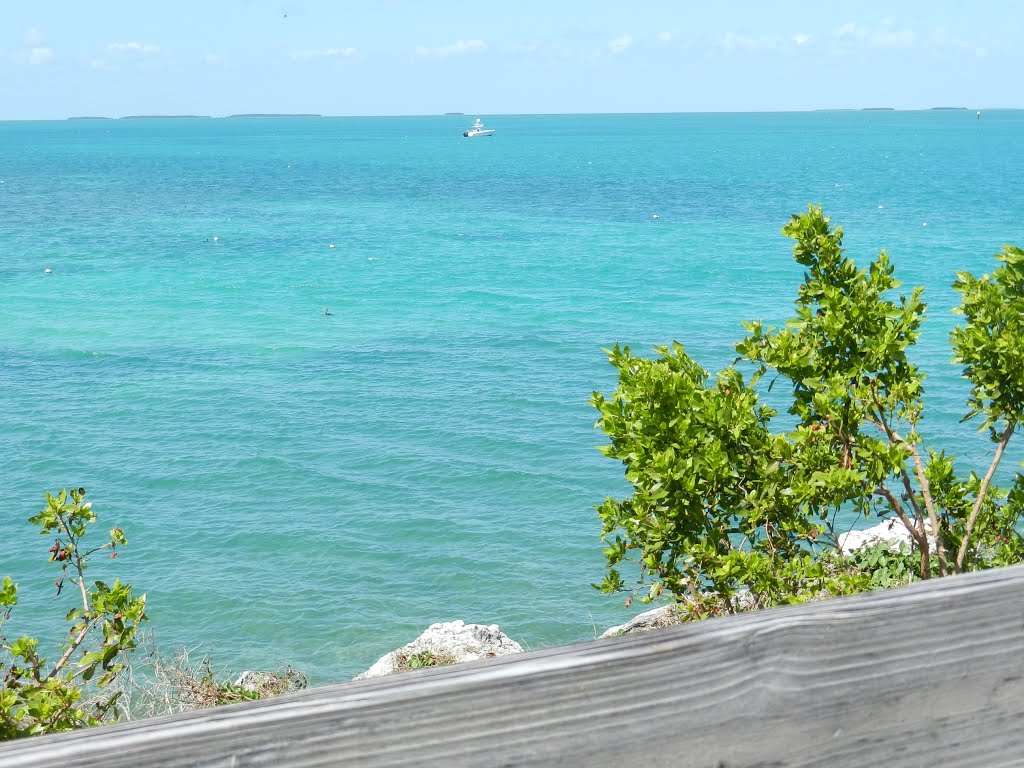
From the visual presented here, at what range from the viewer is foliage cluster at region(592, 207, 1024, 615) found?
14.4 feet

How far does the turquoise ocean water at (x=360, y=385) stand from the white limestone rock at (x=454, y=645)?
1.34 meters

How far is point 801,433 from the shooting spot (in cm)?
454

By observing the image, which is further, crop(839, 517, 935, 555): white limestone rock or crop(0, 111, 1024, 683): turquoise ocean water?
crop(0, 111, 1024, 683): turquoise ocean water

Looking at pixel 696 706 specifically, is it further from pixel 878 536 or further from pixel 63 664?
pixel 878 536

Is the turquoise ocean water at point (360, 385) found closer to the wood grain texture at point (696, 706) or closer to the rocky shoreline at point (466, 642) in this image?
the rocky shoreline at point (466, 642)

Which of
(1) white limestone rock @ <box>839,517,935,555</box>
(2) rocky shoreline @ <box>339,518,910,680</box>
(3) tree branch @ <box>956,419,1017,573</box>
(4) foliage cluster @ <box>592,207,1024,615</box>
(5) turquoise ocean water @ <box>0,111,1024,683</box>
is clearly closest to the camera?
(4) foliage cluster @ <box>592,207,1024,615</box>

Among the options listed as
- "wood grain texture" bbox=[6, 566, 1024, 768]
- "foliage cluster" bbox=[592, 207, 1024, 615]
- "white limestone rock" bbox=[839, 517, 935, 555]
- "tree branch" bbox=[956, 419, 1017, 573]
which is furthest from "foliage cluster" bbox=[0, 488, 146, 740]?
"white limestone rock" bbox=[839, 517, 935, 555]

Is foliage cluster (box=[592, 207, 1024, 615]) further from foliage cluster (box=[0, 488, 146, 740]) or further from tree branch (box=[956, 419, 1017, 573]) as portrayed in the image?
foliage cluster (box=[0, 488, 146, 740])

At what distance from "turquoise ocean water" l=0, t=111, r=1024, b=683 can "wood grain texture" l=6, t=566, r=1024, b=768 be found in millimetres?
10046

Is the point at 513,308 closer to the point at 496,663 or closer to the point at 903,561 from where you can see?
the point at 903,561

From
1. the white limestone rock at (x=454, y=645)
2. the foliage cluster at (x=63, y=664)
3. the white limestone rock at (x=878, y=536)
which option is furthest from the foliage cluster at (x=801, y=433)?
the white limestone rock at (x=878, y=536)

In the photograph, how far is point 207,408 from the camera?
20.8 metres

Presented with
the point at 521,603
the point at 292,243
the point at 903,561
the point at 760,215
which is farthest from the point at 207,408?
the point at 760,215

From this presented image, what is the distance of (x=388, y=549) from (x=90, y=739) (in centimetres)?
1322
